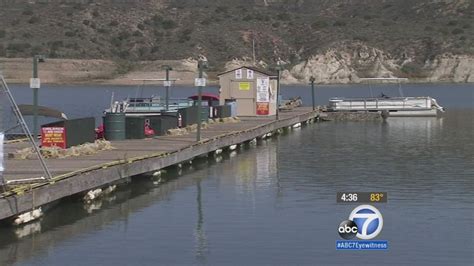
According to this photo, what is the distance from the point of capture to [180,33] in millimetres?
175750

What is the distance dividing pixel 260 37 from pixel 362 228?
161 m

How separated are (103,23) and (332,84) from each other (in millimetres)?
46865

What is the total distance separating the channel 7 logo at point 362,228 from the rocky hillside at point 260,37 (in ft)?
449

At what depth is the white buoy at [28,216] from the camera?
2011cm

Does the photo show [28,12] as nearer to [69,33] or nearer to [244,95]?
[69,33]

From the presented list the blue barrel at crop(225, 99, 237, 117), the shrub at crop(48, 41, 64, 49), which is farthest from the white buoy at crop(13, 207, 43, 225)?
the shrub at crop(48, 41, 64, 49)

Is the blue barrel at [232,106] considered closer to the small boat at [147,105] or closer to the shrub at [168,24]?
the small boat at [147,105]

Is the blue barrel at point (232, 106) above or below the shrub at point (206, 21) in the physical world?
below

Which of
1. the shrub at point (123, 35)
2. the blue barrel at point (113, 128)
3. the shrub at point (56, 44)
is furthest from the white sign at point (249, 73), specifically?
the shrub at point (123, 35)

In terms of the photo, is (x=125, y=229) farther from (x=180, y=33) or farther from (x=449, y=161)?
(x=180, y=33)

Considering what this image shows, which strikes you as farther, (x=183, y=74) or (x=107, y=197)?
(x=183, y=74)

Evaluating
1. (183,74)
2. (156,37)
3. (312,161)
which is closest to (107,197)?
(312,161)

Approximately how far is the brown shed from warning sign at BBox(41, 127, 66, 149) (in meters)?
22.8

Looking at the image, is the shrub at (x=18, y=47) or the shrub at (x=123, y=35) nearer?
the shrub at (x=18, y=47)
